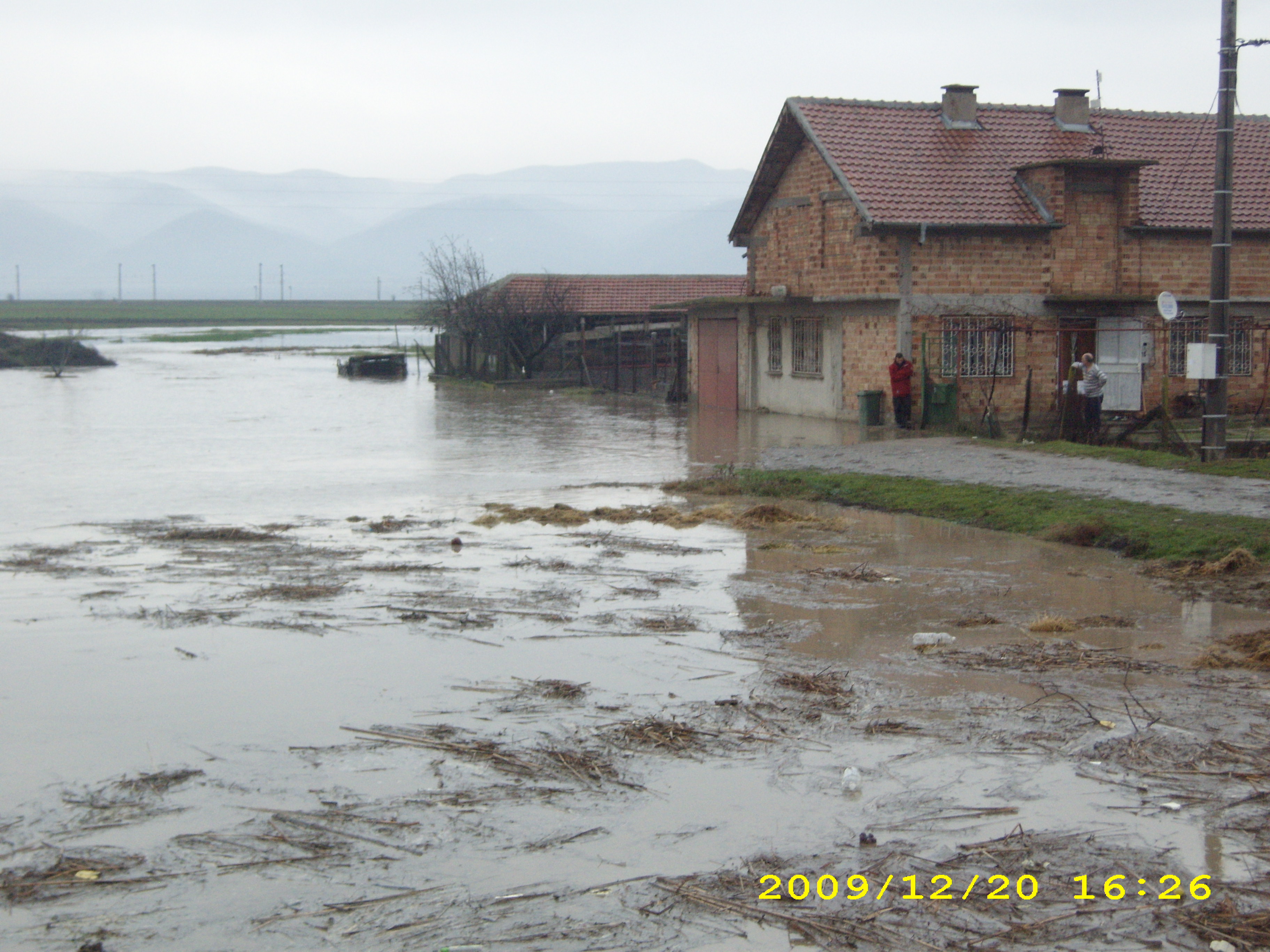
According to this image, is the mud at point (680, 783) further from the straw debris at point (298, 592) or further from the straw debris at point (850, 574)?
the straw debris at point (850, 574)

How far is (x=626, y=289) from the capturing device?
50594 mm

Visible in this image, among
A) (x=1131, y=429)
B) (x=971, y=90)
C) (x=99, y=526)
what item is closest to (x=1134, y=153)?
(x=971, y=90)

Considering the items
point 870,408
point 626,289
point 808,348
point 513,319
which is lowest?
point 870,408

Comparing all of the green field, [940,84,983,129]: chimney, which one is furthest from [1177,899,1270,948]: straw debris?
the green field

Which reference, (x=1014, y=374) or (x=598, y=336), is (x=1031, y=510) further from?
(x=598, y=336)

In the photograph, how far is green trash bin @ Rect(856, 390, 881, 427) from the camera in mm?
26391

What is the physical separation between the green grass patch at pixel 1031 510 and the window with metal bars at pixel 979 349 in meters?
9.48

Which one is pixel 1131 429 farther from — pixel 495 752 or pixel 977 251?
pixel 495 752

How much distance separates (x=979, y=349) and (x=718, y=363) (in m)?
9.12

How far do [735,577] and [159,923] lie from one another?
24.4 ft

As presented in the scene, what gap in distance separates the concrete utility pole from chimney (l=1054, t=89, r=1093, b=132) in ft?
43.1

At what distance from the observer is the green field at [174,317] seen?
12375 centimetres

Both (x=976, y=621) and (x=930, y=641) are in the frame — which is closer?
(x=930, y=641)

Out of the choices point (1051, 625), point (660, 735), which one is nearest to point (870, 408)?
point (1051, 625)
